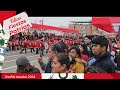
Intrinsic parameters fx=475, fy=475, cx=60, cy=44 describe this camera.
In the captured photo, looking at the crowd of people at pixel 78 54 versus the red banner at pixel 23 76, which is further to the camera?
the red banner at pixel 23 76

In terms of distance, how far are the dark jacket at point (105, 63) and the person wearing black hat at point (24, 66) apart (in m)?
1.25

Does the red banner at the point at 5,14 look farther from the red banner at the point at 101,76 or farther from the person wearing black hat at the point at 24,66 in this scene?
the red banner at the point at 101,76

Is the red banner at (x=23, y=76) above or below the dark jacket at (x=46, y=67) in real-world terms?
below

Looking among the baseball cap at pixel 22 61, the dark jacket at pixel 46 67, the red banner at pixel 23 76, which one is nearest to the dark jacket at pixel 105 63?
the dark jacket at pixel 46 67

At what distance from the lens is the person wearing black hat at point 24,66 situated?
389 inches

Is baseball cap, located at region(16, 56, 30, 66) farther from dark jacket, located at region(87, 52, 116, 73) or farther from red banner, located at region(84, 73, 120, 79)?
dark jacket, located at region(87, 52, 116, 73)

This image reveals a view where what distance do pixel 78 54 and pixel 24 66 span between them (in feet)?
3.79

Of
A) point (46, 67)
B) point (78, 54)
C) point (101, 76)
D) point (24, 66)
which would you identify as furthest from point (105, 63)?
point (24, 66)

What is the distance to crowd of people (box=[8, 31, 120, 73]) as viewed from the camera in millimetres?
9742

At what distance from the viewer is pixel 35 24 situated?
9.87 metres

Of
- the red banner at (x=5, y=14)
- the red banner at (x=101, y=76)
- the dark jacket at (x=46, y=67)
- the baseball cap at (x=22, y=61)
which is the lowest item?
the red banner at (x=101, y=76)

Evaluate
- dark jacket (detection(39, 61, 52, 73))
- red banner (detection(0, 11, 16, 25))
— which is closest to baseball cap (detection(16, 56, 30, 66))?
dark jacket (detection(39, 61, 52, 73))

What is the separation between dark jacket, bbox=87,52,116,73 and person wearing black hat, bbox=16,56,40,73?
1252mm

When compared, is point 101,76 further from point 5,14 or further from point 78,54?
point 5,14
